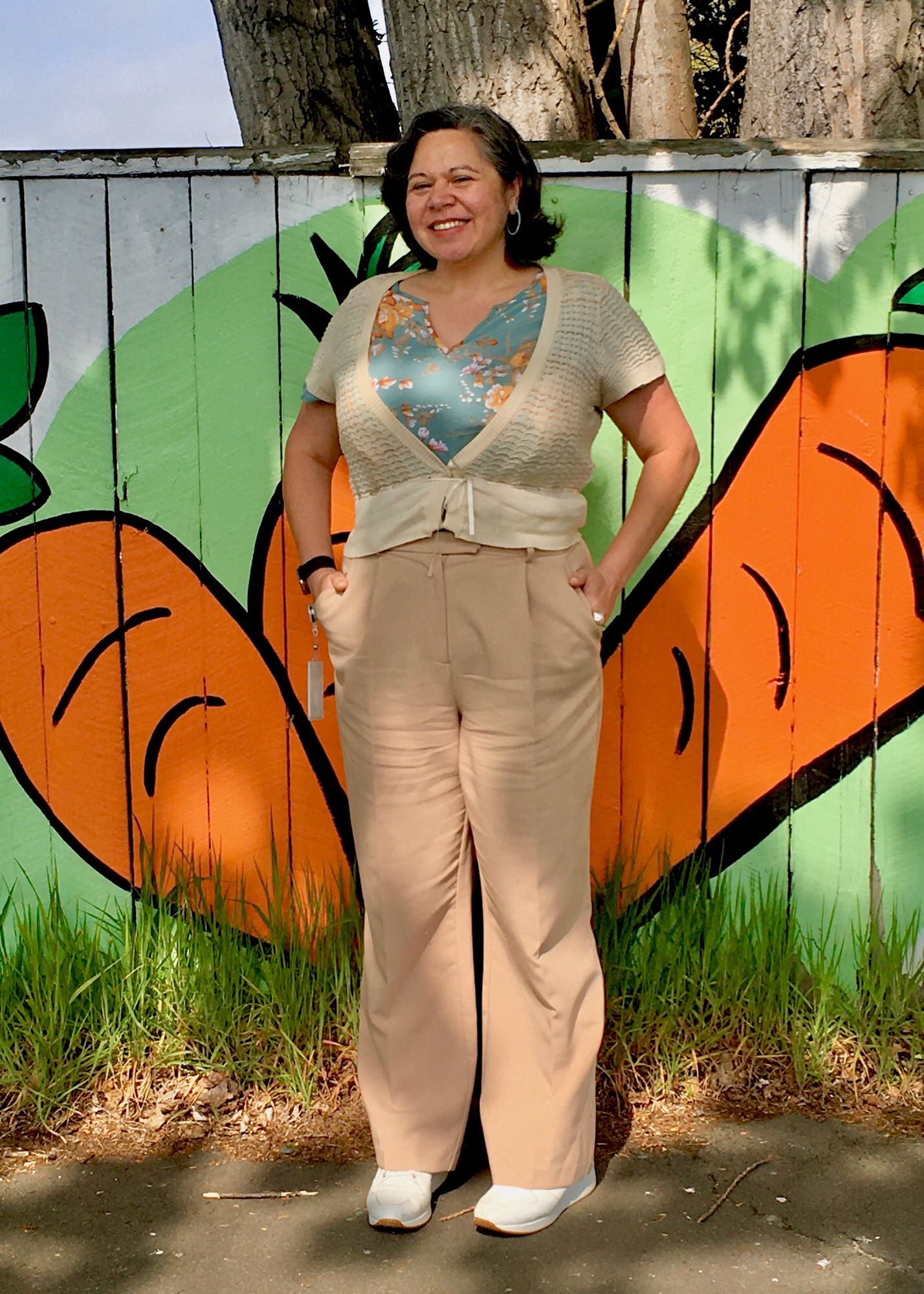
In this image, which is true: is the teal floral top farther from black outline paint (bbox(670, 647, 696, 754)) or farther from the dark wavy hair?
black outline paint (bbox(670, 647, 696, 754))

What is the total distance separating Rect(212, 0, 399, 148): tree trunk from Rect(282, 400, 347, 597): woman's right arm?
156 centimetres

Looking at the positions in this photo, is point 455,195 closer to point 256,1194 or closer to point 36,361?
point 36,361

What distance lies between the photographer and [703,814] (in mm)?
3016

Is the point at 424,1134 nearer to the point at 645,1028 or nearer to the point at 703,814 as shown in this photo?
the point at 645,1028

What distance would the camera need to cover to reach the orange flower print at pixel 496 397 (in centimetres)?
230

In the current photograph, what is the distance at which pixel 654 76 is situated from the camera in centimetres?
366

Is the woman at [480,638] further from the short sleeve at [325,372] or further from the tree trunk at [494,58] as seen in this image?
the tree trunk at [494,58]

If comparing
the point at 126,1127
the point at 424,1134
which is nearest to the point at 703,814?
the point at 424,1134

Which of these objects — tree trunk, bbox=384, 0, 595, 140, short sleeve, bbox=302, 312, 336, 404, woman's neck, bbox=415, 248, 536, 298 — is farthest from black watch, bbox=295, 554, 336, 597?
tree trunk, bbox=384, 0, 595, 140

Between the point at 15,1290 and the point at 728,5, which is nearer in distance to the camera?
the point at 15,1290

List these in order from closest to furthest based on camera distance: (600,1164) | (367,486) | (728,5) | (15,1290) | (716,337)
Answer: (15,1290), (367,486), (600,1164), (716,337), (728,5)

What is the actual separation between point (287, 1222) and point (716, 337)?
197 cm

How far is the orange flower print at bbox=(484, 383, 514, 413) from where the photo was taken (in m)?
2.30

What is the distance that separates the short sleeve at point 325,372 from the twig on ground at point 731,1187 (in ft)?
5.38
